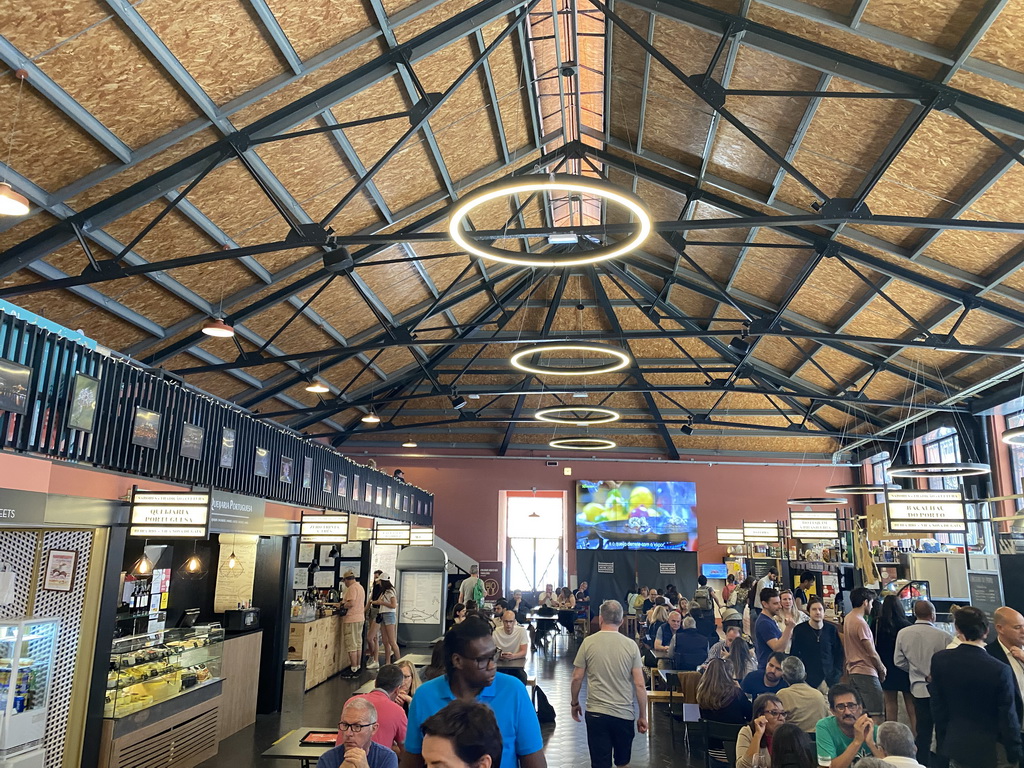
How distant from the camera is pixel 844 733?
14.3 ft

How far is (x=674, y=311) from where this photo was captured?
17.3 m

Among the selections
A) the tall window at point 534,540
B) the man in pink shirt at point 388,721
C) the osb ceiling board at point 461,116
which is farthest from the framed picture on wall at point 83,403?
the tall window at point 534,540

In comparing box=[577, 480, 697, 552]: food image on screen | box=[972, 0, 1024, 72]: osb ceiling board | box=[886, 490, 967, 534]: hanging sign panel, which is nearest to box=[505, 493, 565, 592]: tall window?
box=[577, 480, 697, 552]: food image on screen

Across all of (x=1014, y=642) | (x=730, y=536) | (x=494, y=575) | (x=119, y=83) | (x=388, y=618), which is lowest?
(x=388, y=618)

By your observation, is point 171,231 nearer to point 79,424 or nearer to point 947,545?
point 79,424

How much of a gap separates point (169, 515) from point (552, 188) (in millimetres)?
4554

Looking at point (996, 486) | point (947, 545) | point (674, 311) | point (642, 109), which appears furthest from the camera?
point (674, 311)

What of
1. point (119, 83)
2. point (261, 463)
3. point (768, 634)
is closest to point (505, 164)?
point (261, 463)

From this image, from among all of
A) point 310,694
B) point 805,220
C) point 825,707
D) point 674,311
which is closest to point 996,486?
point 674,311

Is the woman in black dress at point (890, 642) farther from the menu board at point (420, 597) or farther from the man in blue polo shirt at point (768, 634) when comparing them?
the menu board at point (420, 597)

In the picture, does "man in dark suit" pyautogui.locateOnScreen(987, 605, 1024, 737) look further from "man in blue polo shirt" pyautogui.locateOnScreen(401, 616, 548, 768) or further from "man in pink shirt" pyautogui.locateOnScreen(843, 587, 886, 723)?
"man in blue polo shirt" pyautogui.locateOnScreen(401, 616, 548, 768)

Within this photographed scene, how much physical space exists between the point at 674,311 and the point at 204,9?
12267 mm

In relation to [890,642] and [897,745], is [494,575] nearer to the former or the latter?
[890,642]

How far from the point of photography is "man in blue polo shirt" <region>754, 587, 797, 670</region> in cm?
712
